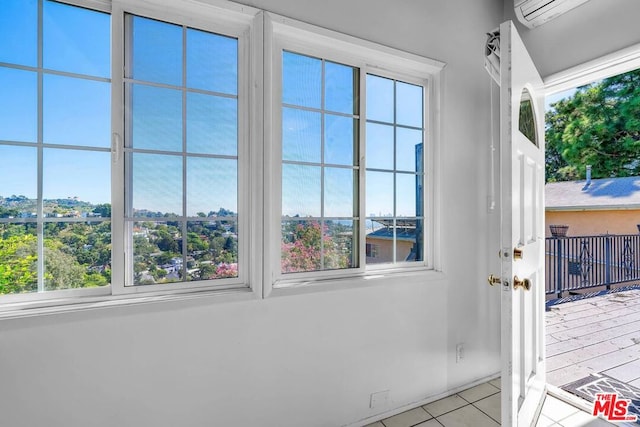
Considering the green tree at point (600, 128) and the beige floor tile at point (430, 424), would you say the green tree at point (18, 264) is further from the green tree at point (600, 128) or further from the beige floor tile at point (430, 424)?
the green tree at point (600, 128)

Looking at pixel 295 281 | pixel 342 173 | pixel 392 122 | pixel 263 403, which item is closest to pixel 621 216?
pixel 392 122

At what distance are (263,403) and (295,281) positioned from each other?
0.60 m

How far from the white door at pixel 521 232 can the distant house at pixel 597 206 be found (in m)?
3.41

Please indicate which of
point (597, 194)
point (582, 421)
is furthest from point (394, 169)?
point (597, 194)

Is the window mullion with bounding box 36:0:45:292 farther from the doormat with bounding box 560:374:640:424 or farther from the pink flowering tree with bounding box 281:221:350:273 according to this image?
the doormat with bounding box 560:374:640:424

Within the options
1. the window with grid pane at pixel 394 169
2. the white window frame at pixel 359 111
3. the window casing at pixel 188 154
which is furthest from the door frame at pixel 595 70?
the window casing at pixel 188 154

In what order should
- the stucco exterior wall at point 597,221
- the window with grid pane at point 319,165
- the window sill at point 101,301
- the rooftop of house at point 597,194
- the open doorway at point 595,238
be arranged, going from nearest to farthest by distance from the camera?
the window sill at point 101,301 < the window with grid pane at point 319,165 < the open doorway at point 595,238 < the rooftop of house at point 597,194 < the stucco exterior wall at point 597,221

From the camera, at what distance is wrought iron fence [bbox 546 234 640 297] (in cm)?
405

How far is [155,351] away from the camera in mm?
1241

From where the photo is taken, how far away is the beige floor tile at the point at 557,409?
1.74 meters

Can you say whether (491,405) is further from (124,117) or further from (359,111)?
(124,117)

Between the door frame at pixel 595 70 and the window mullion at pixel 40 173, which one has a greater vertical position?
the door frame at pixel 595 70

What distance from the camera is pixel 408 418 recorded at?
1.73m

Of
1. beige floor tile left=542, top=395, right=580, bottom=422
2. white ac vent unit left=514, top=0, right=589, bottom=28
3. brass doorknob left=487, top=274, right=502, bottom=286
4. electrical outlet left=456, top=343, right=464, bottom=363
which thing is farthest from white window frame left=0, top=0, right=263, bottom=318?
beige floor tile left=542, top=395, right=580, bottom=422
